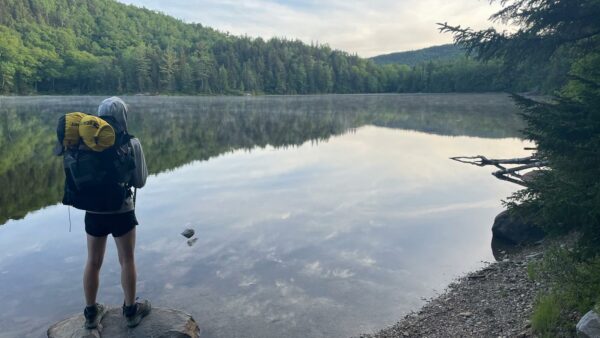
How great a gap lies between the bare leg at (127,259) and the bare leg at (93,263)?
219 mm

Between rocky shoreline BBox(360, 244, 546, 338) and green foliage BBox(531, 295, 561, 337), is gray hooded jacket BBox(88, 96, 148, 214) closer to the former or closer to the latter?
rocky shoreline BBox(360, 244, 546, 338)

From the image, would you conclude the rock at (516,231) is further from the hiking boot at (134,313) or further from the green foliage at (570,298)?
the hiking boot at (134,313)

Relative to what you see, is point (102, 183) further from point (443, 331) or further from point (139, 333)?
point (443, 331)

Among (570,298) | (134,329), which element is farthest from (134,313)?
(570,298)

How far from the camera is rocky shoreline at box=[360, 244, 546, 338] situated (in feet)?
20.9

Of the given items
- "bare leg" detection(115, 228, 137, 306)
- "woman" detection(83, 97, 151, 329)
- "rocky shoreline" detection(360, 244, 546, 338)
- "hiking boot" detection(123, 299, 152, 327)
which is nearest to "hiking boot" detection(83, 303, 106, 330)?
"woman" detection(83, 97, 151, 329)

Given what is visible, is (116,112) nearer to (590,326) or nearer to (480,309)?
(590,326)

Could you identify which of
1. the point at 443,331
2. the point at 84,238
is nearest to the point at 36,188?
the point at 84,238

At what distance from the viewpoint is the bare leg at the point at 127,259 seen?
600 cm

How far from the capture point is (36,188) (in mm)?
17031

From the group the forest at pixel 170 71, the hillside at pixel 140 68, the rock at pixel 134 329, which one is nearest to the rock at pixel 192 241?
the rock at pixel 134 329

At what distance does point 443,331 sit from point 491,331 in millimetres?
690

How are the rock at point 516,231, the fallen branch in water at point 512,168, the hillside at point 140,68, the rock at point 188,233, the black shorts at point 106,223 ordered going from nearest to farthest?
1. the black shorts at point 106,223
2. the rock at point 516,231
3. the rock at point 188,233
4. the fallen branch in water at point 512,168
5. the hillside at point 140,68

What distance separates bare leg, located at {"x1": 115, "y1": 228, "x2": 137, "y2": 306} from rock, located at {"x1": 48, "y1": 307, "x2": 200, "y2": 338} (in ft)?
1.65
